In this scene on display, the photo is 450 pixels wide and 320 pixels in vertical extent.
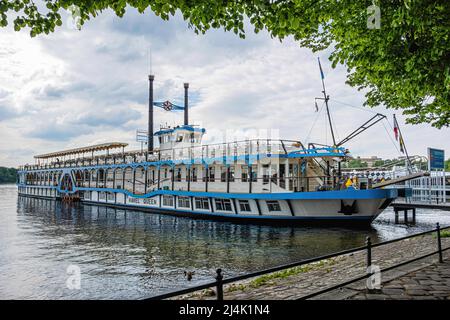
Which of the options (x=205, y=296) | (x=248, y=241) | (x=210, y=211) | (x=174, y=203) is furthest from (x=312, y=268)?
(x=174, y=203)

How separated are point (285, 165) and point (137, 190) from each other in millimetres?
18341

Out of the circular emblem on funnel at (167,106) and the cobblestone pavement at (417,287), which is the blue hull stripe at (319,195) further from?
the circular emblem on funnel at (167,106)

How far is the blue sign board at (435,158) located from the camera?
22797 millimetres

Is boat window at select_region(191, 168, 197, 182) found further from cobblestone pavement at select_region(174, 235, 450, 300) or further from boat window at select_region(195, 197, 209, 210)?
cobblestone pavement at select_region(174, 235, 450, 300)

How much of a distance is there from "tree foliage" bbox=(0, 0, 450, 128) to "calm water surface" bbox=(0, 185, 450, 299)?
24.0 ft

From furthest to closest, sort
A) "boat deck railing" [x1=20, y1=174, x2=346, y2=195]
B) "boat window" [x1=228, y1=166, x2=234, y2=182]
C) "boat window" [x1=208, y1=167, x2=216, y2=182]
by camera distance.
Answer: "boat window" [x1=208, y1=167, x2=216, y2=182] < "boat window" [x1=228, y1=166, x2=234, y2=182] < "boat deck railing" [x1=20, y1=174, x2=346, y2=195]

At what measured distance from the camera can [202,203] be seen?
26.8 meters

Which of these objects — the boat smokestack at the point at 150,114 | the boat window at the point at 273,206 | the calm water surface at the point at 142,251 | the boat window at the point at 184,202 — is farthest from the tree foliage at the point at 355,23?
the boat smokestack at the point at 150,114

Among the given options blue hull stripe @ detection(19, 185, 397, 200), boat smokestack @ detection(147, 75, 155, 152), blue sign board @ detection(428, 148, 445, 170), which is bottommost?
blue hull stripe @ detection(19, 185, 397, 200)

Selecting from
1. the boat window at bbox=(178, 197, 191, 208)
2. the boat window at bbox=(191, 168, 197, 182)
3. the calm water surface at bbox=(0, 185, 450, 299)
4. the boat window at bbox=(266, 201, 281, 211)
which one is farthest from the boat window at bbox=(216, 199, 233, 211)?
the boat window at bbox=(191, 168, 197, 182)

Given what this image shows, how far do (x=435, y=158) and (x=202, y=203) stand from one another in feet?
58.9

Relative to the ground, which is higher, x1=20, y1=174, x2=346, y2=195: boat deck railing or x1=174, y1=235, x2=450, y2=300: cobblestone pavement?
x1=20, y1=174, x2=346, y2=195: boat deck railing

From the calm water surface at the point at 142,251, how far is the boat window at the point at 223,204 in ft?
5.53

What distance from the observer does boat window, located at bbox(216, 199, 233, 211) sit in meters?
24.9
